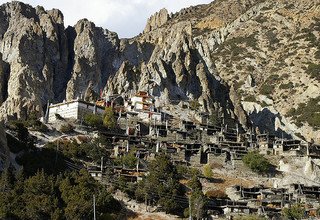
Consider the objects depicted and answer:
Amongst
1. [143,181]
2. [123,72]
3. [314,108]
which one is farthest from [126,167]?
[314,108]

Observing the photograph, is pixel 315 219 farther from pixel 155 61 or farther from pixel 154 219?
pixel 155 61

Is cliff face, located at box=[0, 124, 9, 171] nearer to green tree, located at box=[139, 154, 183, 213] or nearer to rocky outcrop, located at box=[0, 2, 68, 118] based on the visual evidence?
green tree, located at box=[139, 154, 183, 213]

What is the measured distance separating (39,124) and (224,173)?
3409 centimetres

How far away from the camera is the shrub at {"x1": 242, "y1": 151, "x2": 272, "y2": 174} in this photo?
112625 mm

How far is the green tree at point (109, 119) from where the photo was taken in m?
128

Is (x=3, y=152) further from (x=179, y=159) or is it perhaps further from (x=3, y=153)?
(x=179, y=159)

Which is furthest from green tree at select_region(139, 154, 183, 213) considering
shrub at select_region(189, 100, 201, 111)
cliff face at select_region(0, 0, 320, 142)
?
cliff face at select_region(0, 0, 320, 142)

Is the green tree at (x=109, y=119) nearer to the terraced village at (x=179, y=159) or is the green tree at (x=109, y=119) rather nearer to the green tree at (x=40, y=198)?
the terraced village at (x=179, y=159)

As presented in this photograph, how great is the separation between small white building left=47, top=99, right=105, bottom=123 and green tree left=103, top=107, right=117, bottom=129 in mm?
2904

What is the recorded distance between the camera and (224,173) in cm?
11356

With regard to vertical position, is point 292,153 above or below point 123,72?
below

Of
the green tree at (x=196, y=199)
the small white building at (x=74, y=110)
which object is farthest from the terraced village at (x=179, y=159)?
the small white building at (x=74, y=110)

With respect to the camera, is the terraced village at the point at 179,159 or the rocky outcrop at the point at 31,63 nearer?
the terraced village at the point at 179,159

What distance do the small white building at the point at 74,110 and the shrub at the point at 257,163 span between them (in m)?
36.0
